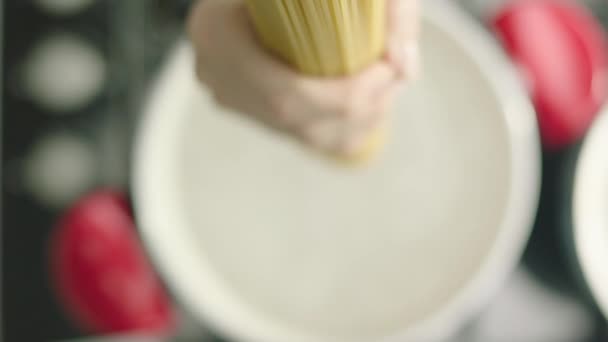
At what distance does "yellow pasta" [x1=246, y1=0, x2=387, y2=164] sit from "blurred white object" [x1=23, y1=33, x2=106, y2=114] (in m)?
0.20

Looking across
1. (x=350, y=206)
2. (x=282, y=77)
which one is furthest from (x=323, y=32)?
(x=350, y=206)

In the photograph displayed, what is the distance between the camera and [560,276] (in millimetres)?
365

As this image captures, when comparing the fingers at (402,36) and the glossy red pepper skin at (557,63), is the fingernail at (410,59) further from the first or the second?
the glossy red pepper skin at (557,63)

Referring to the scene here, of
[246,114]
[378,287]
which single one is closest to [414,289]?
[378,287]

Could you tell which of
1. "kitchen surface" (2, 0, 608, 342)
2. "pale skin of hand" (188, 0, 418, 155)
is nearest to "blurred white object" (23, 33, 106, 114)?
"kitchen surface" (2, 0, 608, 342)

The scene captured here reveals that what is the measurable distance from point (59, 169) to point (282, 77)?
21cm

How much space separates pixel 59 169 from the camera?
0.37 meters

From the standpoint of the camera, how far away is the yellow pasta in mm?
170

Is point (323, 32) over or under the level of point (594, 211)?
over

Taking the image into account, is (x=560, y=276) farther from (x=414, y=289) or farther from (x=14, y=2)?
(x=14, y=2)

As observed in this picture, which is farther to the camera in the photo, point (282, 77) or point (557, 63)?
point (557, 63)

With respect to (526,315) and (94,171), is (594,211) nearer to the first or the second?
(526,315)

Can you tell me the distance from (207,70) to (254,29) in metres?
0.02

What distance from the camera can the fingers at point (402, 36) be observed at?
0.20 metres
